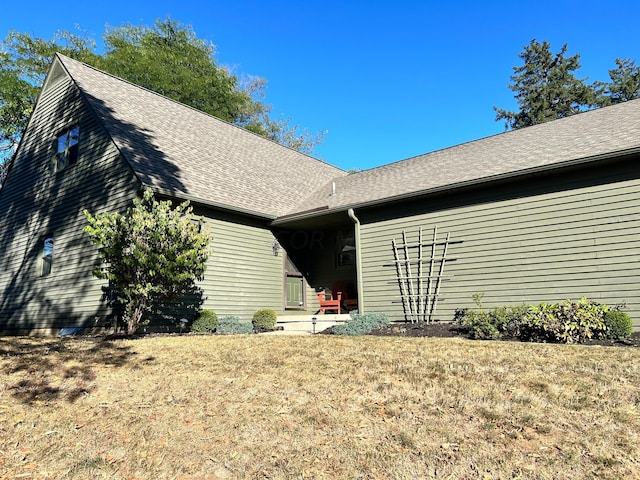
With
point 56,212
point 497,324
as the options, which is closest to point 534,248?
point 497,324

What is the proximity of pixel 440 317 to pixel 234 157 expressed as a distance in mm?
8553

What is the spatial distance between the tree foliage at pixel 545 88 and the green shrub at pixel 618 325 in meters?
33.6

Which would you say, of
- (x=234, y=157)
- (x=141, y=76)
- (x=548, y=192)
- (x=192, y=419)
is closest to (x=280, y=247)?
(x=234, y=157)

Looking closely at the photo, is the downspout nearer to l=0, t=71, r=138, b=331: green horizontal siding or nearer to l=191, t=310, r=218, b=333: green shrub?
l=191, t=310, r=218, b=333: green shrub

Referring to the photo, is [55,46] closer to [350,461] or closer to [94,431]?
[94,431]

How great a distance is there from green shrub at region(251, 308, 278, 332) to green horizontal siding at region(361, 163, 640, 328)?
8.54 feet

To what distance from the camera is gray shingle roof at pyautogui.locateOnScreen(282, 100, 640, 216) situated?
8.51 m

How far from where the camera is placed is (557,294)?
26.8 ft

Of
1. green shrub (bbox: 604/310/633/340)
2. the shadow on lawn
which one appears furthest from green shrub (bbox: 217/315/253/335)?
green shrub (bbox: 604/310/633/340)

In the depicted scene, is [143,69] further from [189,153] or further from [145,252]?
[145,252]

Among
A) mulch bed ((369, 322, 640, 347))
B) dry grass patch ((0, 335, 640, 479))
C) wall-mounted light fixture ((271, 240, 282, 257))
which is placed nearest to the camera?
dry grass patch ((0, 335, 640, 479))

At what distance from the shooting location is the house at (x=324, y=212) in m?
8.12

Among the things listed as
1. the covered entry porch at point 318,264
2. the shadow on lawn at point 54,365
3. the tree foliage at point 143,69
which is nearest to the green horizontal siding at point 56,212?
the shadow on lawn at point 54,365

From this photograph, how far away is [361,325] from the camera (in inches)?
352
